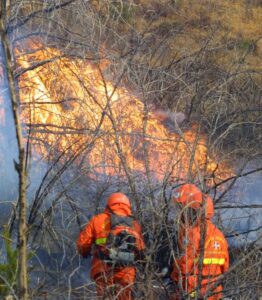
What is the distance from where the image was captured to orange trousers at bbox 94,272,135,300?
497 cm

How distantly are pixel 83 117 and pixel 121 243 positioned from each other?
2687mm

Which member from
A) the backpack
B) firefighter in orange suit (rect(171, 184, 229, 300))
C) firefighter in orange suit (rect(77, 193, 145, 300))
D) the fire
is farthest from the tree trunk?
the fire

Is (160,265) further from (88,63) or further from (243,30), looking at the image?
(243,30)

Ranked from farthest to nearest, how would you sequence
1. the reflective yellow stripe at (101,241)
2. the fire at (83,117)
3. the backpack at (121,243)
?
the fire at (83,117)
the reflective yellow stripe at (101,241)
the backpack at (121,243)

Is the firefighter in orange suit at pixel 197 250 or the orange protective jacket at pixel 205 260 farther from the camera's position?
the orange protective jacket at pixel 205 260

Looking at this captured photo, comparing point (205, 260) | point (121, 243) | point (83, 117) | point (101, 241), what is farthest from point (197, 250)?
point (83, 117)

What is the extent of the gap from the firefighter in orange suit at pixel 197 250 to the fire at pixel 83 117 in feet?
5.73

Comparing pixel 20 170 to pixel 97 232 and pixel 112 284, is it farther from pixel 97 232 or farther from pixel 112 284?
pixel 97 232

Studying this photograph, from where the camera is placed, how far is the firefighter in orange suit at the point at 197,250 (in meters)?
4.79

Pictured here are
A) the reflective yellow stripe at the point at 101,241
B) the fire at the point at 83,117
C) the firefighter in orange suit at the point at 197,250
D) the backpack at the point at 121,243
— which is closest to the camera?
the firefighter in orange suit at the point at 197,250

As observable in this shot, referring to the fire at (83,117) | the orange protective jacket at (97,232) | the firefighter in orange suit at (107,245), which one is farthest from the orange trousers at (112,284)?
the fire at (83,117)

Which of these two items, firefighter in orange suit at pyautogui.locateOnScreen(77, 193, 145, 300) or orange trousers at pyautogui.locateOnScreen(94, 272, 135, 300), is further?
→ firefighter in orange suit at pyautogui.locateOnScreen(77, 193, 145, 300)

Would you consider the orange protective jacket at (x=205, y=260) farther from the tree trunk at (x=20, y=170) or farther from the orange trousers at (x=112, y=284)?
the tree trunk at (x=20, y=170)

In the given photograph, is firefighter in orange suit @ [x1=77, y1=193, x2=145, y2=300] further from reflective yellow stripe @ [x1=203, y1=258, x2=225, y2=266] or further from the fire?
the fire
